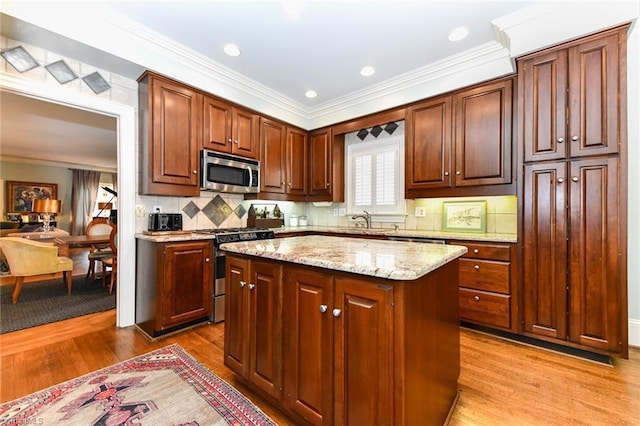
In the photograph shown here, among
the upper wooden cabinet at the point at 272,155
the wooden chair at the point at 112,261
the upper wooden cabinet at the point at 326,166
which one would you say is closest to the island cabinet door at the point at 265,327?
the upper wooden cabinet at the point at 272,155

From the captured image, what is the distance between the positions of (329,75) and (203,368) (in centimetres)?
312

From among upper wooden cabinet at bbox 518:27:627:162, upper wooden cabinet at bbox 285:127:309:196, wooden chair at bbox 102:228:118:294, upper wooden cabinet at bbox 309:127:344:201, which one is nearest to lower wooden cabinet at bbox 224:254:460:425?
upper wooden cabinet at bbox 518:27:627:162

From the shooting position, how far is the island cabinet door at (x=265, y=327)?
1412 millimetres

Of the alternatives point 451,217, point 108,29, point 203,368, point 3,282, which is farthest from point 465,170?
point 3,282

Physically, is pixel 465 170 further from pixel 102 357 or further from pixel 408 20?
pixel 102 357

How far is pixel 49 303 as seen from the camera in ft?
10.8

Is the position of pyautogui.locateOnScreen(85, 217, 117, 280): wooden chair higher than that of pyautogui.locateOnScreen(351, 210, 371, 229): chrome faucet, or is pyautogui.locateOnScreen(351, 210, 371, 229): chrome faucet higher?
pyautogui.locateOnScreen(351, 210, 371, 229): chrome faucet

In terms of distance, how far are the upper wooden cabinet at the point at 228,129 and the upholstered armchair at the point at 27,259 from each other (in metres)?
2.75

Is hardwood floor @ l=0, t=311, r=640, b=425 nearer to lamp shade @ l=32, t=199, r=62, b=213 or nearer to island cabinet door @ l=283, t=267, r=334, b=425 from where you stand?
island cabinet door @ l=283, t=267, r=334, b=425

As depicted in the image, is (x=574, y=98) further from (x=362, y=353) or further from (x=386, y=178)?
(x=362, y=353)

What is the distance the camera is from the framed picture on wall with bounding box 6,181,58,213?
7.09 metres

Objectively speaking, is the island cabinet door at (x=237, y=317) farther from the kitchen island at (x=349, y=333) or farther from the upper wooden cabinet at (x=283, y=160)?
the upper wooden cabinet at (x=283, y=160)

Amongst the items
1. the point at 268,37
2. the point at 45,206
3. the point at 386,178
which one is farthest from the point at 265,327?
the point at 45,206

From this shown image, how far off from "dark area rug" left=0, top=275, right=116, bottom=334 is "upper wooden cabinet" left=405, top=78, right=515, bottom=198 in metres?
4.00
